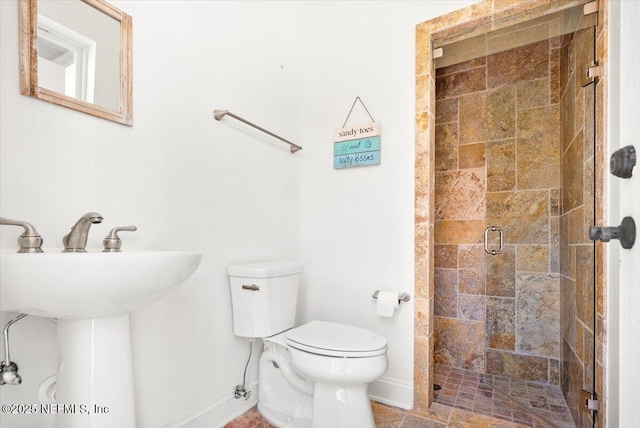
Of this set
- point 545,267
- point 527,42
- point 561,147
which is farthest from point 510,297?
point 527,42

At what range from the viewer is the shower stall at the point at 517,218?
1611 millimetres

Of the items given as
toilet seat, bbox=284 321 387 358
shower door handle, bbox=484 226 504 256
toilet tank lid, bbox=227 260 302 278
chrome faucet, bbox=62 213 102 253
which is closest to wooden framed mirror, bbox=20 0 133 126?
chrome faucet, bbox=62 213 102 253

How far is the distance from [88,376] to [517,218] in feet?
7.28

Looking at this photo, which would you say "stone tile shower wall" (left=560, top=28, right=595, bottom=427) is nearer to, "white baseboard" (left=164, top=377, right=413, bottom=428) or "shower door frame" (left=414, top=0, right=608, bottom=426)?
"shower door frame" (left=414, top=0, right=608, bottom=426)

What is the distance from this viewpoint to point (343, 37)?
2127 millimetres

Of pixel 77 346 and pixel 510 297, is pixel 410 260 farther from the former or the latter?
pixel 77 346

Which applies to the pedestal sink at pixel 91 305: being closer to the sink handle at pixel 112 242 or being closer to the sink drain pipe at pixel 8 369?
the sink drain pipe at pixel 8 369

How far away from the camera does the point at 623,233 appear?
0.67m

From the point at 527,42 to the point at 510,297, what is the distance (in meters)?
1.45

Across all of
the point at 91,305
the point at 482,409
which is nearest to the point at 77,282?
the point at 91,305

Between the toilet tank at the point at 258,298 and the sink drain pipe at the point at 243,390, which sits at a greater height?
the toilet tank at the point at 258,298

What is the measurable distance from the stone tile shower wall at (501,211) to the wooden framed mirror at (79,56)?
5.42ft

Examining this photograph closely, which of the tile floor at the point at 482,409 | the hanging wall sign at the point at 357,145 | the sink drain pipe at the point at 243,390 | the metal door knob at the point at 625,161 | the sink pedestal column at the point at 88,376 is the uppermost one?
the hanging wall sign at the point at 357,145

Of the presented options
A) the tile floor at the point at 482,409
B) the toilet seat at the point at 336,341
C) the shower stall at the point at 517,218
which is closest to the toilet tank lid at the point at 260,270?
the toilet seat at the point at 336,341
